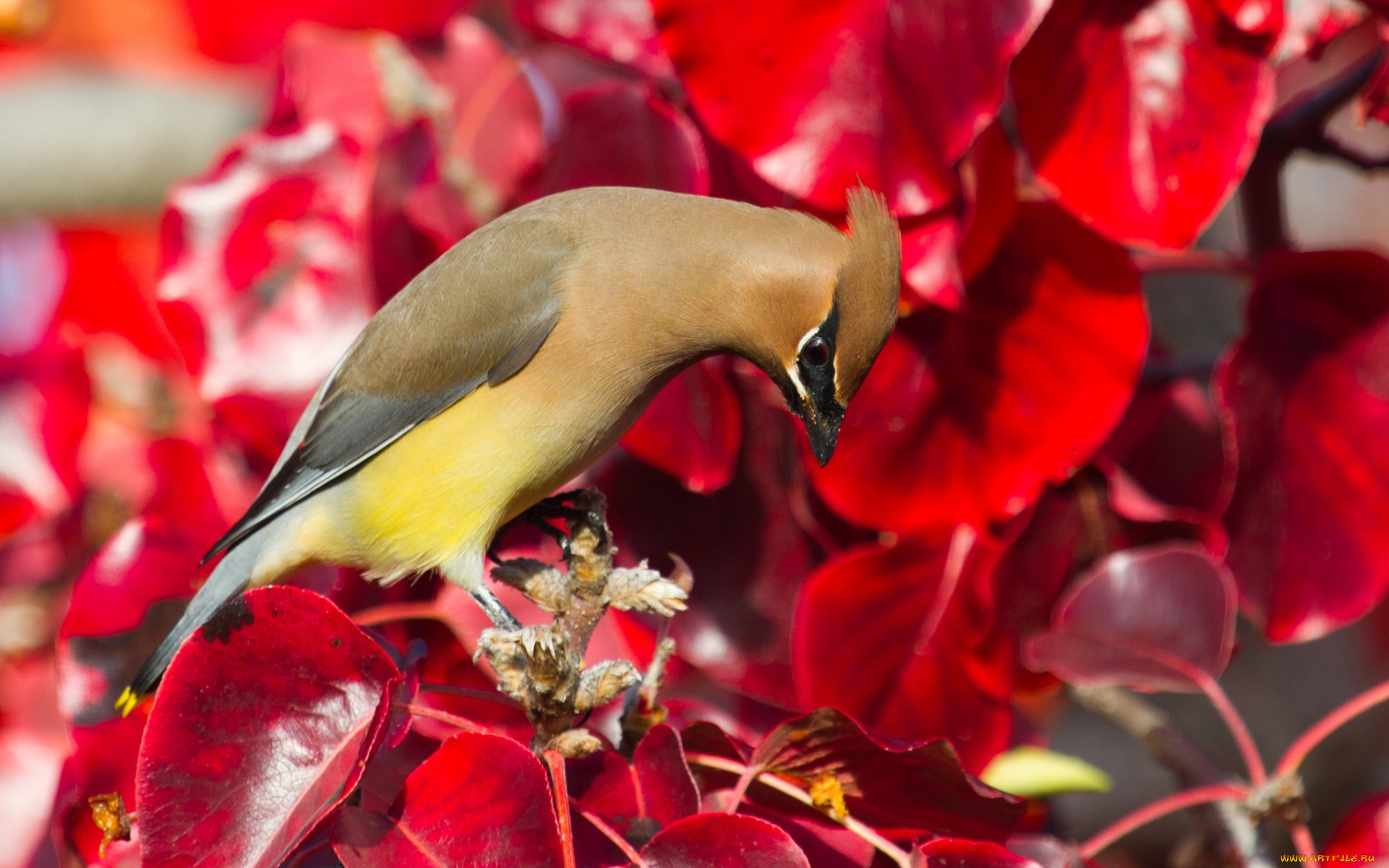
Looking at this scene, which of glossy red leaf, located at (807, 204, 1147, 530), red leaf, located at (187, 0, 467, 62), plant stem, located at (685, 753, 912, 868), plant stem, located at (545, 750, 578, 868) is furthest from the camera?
red leaf, located at (187, 0, 467, 62)

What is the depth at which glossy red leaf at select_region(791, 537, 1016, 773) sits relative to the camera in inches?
57.7

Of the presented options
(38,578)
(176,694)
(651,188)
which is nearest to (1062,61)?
(651,188)

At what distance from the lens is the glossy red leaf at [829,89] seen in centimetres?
129

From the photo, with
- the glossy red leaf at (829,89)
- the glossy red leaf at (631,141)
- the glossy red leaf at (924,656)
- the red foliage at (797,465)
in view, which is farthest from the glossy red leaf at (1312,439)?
the glossy red leaf at (631,141)

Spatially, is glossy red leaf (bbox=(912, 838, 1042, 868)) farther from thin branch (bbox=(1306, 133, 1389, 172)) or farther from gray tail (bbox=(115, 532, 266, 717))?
thin branch (bbox=(1306, 133, 1389, 172))

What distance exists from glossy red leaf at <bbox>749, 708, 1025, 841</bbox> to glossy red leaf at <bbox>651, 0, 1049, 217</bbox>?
577 millimetres

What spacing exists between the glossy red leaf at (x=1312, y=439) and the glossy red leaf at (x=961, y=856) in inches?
26.5

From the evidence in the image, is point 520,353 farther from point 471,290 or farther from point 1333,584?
point 1333,584

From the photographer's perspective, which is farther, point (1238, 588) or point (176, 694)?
point (1238, 588)

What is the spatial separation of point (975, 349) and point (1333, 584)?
1.71ft

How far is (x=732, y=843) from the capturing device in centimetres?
98

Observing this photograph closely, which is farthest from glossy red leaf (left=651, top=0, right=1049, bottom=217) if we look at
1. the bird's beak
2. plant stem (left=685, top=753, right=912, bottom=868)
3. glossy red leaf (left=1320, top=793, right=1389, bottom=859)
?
glossy red leaf (left=1320, top=793, right=1389, bottom=859)

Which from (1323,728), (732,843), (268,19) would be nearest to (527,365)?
(732,843)

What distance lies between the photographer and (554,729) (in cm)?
112
